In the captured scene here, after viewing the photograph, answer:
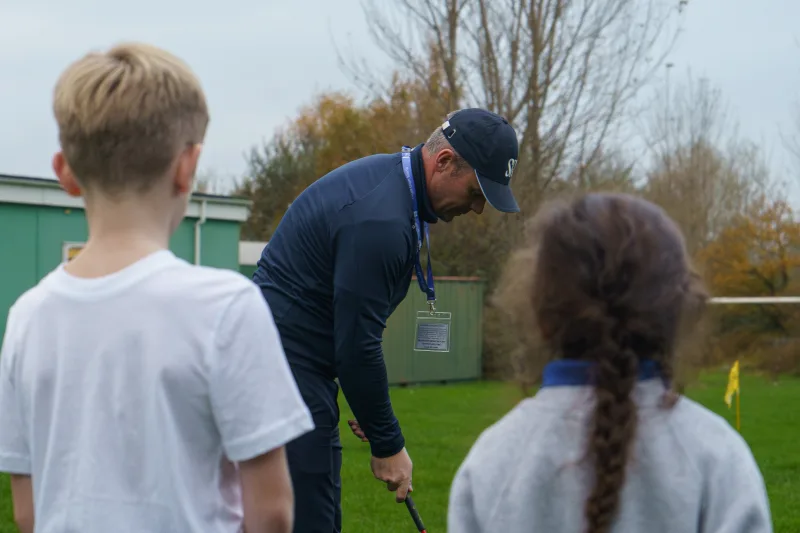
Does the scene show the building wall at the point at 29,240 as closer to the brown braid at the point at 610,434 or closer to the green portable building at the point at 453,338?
the green portable building at the point at 453,338

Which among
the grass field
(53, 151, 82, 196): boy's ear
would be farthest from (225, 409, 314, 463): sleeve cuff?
(53, 151, 82, 196): boy's ear

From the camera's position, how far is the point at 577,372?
68.7 inches

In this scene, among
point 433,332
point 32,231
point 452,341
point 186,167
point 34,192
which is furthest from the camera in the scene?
point 452,341

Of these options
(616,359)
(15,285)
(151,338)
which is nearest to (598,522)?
(616,359)

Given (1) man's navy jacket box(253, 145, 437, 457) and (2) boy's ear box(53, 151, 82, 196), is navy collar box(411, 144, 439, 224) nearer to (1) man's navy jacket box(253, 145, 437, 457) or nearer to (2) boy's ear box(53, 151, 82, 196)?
(1) man's navy jacket box(253, 145, 437, 457)

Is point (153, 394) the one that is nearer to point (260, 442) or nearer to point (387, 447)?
point (260, 442)

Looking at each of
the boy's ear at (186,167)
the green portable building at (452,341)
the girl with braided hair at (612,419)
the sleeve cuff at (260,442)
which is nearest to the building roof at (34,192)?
the green portable building at (452,341)

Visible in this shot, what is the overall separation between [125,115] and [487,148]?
1973mm

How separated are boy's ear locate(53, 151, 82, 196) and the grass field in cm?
90

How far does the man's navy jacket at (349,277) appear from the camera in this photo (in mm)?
3312

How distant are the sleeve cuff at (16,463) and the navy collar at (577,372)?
3.20ft

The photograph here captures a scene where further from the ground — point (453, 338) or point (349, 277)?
point (349, 277)

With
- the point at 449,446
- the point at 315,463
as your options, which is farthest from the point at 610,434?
the point at 449,446

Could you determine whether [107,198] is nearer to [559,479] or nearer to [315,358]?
[559,479]
